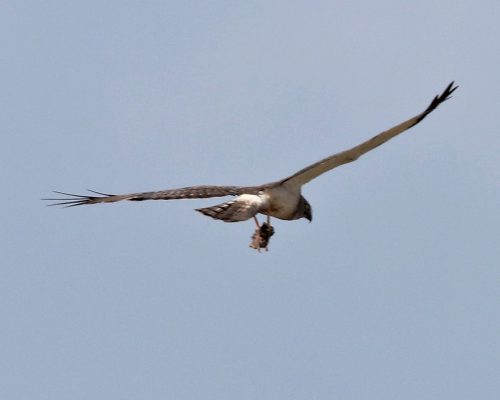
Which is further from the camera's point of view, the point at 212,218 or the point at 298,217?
the point at 298,217

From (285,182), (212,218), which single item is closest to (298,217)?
(285,182)

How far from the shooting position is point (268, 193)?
25016 mm

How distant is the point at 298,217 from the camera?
86.5 feet

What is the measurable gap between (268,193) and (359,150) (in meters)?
1.80

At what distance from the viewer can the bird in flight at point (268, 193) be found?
23.7 m

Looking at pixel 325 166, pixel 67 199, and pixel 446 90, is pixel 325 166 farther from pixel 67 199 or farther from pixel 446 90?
pixel 67 199

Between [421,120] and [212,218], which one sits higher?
[421,120]

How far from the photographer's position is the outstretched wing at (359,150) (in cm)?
2359

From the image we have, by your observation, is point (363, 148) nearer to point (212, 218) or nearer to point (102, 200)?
point (212, 218)

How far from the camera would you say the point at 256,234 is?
25188 mm

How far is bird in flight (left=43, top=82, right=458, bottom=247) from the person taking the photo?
23.7 m

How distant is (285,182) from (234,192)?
135 centimetres

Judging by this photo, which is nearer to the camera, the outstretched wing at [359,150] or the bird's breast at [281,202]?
the outstretched wing at [359,150]

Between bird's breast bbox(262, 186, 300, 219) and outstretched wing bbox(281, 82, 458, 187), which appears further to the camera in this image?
bird's breast bbox(262, 186, 300, 219)
